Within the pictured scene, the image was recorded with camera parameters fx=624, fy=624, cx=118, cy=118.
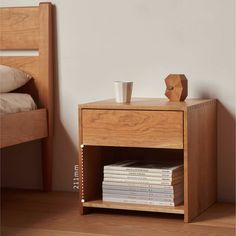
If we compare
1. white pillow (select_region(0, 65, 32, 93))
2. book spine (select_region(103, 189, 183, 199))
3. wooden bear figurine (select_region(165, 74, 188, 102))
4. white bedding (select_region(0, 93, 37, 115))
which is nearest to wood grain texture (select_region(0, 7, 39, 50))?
white pillow (select_region(0, 65, 32, 93))

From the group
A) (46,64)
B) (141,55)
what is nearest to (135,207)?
(141,55)

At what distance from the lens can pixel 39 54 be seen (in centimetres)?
278

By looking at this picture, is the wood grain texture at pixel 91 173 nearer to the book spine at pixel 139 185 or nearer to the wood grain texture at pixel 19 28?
the book spine at pixel 139 185

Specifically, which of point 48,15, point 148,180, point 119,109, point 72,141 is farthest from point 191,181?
point 48,15

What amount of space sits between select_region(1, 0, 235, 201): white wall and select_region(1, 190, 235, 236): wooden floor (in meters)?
0.29

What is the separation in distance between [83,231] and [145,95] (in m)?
0.75

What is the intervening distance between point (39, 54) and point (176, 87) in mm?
699

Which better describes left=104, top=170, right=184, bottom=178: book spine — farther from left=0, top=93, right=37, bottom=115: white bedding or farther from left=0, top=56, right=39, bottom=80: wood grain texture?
left=0, top=56, right=39, bottom=80: wood grain texture

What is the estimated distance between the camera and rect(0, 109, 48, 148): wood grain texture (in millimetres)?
2385

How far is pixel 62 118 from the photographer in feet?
9.24

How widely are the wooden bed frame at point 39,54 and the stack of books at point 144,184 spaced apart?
1.60 feet

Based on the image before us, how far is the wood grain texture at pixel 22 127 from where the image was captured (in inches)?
93.9

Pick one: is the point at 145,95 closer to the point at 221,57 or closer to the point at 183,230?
the point at 221,57

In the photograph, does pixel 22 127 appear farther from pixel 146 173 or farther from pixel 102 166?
pixel 146 173
